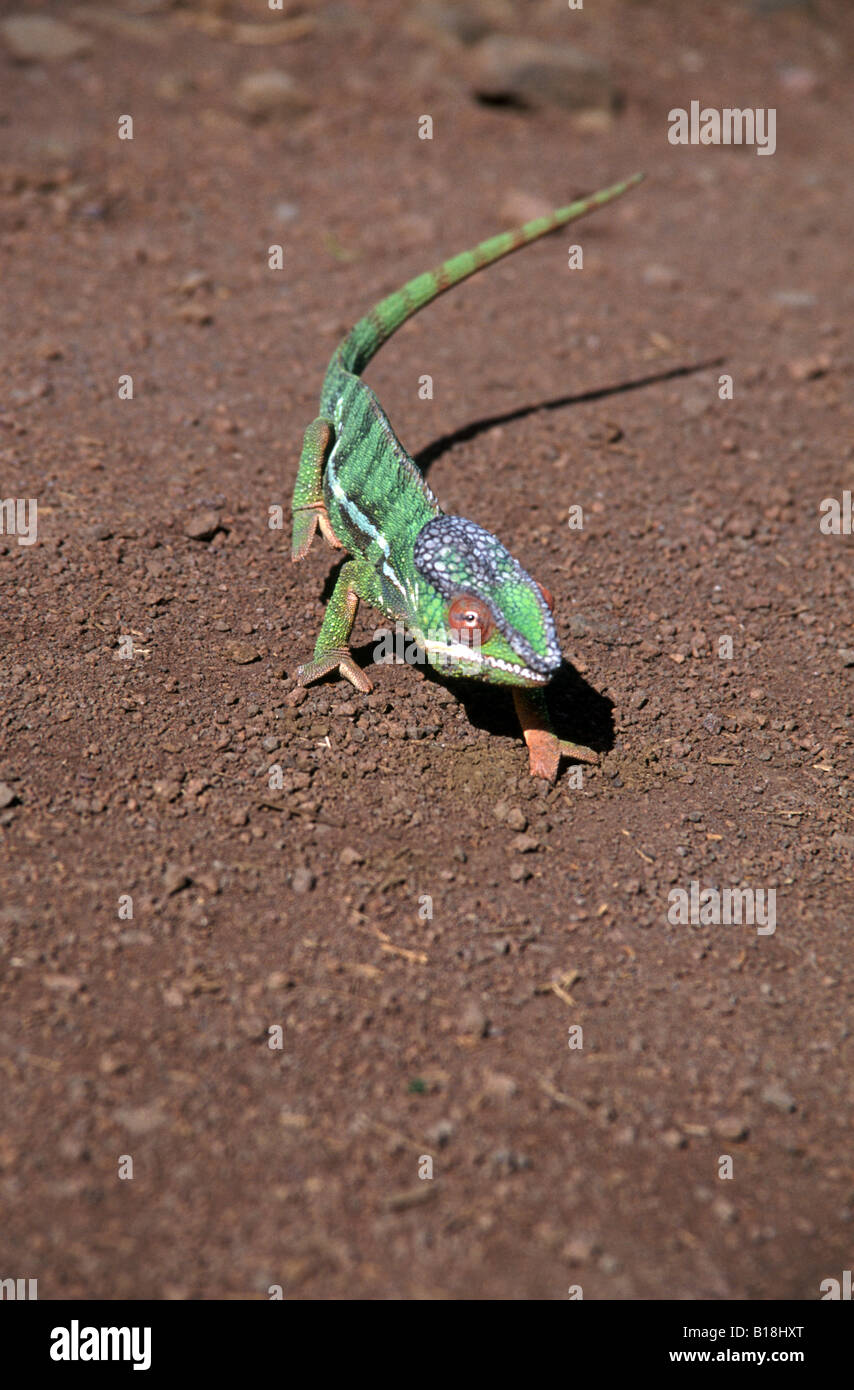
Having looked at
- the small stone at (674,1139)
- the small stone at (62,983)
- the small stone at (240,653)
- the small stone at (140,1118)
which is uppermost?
the small stone at (240,653)

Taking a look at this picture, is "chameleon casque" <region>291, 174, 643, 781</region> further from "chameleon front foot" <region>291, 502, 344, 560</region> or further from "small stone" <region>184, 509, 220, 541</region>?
"small stone" <region>184, 509, 220, 541</region>

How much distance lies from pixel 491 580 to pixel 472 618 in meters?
0.19

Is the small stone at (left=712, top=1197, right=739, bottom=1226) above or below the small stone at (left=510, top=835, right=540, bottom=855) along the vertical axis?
below

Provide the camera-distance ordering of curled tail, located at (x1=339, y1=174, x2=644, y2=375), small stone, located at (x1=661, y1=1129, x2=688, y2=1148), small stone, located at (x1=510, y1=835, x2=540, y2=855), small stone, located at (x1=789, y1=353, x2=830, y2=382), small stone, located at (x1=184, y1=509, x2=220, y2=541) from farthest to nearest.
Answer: small stone, located at (x1=789, y1=353, x2=830, y2=382) < curled tail, located at (x1=339, y1=174, x2=644, y2=375) < small stone, located at (x1=184, y1=509, x2=220, y2=541) < small stone, located at (x1=510, y1=835, x2=540, y2=855) < small stone, located at (x1=661, y1=1129, x2=688, y2=1148)

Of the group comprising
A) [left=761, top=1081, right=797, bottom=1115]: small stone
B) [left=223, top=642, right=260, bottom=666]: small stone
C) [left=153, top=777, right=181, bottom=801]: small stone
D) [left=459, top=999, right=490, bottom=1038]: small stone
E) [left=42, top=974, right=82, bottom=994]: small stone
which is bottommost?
[left=761, top=1081, right=797, bottom=1115]: small stone

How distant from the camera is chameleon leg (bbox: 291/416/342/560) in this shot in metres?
4.91

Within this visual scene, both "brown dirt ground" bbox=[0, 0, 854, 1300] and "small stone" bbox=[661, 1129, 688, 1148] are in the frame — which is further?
"small stone" bbox=[661, 1129, 688, 1148]

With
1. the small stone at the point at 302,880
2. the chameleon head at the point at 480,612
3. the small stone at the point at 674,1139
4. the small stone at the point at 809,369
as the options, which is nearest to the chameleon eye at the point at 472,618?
the chameleon head at the point at 480,612

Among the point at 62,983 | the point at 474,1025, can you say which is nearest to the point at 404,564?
the point at 474,1025

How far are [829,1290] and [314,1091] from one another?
4.75 ft

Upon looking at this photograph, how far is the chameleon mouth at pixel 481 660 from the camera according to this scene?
3.74 meters

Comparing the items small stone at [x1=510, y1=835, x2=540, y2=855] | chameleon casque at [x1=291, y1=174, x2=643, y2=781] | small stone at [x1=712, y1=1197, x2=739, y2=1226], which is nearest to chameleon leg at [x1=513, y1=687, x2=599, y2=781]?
chameleon casque at [x1=291, y1=174, x2=643, y2=781]

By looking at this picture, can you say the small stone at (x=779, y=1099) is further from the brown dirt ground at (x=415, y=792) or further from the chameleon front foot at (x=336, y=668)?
the chameleon front foot at (x=336, y=668)

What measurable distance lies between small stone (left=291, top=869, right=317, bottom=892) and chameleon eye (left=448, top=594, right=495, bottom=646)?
96 centimetres
